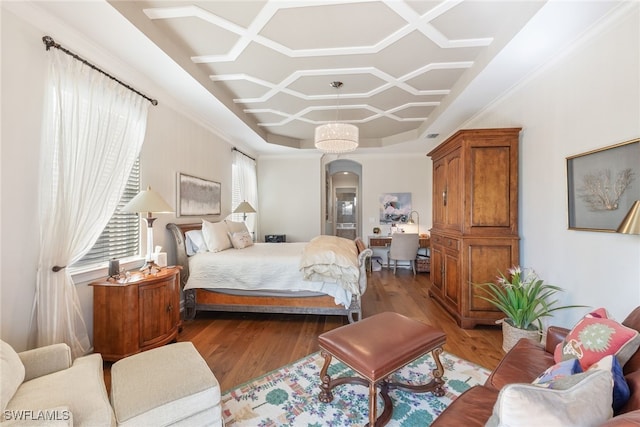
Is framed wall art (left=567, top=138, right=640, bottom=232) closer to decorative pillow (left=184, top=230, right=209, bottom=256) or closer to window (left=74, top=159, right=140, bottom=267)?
decorative pillow (left=184, top=230, right=209, bottom=256)

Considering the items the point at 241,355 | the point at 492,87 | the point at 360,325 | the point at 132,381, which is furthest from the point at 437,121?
the point at 132,381

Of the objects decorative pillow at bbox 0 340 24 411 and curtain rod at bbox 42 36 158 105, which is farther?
curtain rod at bbox 42 36 158 105

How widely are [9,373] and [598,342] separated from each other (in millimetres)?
2604

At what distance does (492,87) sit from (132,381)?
13.4 ft

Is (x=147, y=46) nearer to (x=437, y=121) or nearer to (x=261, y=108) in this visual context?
(x=261, y=108)

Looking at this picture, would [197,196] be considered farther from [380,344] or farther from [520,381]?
[520,381]

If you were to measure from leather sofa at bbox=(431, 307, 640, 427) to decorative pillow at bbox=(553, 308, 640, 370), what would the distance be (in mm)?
54

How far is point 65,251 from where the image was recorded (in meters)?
2.01

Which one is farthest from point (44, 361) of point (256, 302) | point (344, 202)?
point (344, 202)

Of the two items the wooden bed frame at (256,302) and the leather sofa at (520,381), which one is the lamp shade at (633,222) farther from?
the wooden bed frame at (256,302)

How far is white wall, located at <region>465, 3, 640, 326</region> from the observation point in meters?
1.84

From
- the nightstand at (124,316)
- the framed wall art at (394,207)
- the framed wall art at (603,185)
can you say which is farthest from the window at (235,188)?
the framed wall art at (603,185)

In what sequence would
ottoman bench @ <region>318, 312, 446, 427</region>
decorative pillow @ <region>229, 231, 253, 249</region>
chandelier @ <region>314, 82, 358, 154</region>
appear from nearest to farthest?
ottoman bench @ <region>318, 312, 446, 427</region> < chandelier @ <region>314, 82, 358, 154</region> < decorative pillow @ <region>229, 231, 253, 249</region>

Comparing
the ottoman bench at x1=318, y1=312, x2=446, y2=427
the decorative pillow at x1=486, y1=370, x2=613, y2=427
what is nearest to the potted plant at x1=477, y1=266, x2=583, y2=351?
the ottoman bench at x1=318, y1=312, x2=446, y2=427
